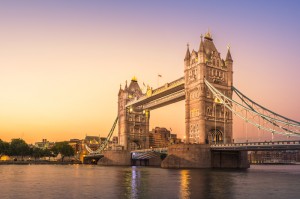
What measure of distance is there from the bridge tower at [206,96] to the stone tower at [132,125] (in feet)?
127

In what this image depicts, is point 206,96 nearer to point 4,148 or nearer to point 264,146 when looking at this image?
point 264,146

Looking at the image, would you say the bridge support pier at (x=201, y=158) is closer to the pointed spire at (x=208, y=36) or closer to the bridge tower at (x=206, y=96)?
→ the bridge tower at (x=206, y=96)

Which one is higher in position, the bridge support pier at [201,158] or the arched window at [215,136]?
the arched window at [215,136]

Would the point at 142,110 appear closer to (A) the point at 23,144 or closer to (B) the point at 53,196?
(A) the point at 23,144

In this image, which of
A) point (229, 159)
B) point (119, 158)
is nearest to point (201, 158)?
point (229, 159)

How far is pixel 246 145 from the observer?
62.0m

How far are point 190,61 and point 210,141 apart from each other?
1897 centimetres

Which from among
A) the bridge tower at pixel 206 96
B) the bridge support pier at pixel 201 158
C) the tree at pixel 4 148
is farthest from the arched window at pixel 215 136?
the tree at pixel 4 148

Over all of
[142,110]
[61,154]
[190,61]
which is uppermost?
[190,61]

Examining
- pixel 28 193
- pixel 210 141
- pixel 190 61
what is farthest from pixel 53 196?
pixel 190 61

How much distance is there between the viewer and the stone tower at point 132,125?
118 metres

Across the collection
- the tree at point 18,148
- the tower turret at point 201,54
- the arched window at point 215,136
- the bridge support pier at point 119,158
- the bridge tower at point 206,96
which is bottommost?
the bridge support pier at point 119,158

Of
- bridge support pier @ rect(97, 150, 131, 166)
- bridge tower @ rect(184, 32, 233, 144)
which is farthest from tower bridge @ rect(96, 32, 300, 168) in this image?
bridge support pier @ rect(97, 150, 131, 166)

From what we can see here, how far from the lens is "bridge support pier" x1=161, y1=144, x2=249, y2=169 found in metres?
69.5
